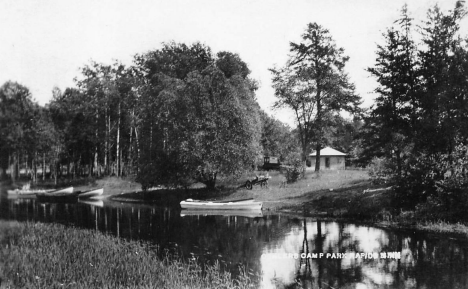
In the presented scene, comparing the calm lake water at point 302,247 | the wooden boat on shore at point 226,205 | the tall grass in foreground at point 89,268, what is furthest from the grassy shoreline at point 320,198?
the tall grass in foreground at point 89,268

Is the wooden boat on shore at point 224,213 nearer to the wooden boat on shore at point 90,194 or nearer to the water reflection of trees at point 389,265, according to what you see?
the water reflection of trees at point 389,265

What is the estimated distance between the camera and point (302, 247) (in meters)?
20.1

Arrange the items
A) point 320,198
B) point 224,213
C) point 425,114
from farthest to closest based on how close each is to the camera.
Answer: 1. point 224,213
2. point 320,198
3. point 425,114

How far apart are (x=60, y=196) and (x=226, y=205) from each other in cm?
2549

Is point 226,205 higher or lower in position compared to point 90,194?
higher

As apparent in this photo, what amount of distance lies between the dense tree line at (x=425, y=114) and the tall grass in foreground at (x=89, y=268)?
52.9ft

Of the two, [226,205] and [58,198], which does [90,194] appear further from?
[226,205]

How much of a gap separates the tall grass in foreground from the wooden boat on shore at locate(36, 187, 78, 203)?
99.1ft

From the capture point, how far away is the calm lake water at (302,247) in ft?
48.2

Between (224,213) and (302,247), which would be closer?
(302,247)

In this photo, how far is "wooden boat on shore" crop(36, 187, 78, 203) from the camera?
46.7 m

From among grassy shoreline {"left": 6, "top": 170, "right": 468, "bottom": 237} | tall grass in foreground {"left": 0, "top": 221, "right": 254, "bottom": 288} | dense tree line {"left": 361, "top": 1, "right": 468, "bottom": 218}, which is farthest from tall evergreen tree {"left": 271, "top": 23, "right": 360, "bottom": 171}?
tall grass in foreground {"left": 0, "top": 221, "right": 254, "bottom": 288}

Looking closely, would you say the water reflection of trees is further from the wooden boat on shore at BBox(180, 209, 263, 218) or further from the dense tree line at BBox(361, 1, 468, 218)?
the wooden boat on shore at BBox(180, 209, 263, 218)

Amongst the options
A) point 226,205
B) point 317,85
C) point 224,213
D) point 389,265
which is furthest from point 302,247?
point 317,85
